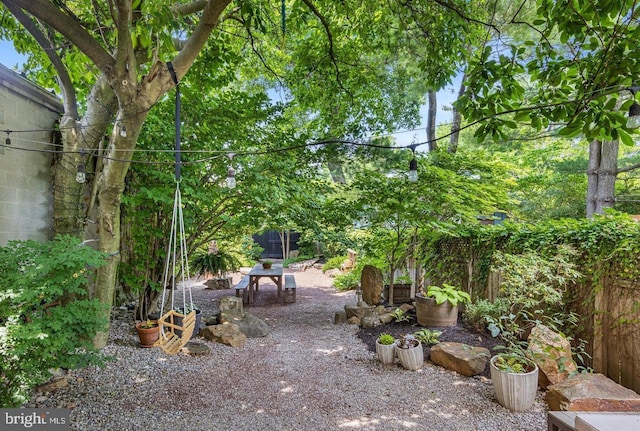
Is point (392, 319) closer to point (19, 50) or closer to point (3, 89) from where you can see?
point (3, 89)

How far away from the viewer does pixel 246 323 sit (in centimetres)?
424

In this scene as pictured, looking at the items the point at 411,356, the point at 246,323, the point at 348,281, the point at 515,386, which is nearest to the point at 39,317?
the point at 246,323

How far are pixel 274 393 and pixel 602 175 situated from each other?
6.86 metres

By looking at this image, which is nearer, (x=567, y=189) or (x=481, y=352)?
(x=481, y=352)

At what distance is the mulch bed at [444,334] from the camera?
3.61 m

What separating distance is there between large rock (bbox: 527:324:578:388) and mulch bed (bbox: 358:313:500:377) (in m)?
0.65

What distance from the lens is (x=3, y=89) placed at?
2898mm

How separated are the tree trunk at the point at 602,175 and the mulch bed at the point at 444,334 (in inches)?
155

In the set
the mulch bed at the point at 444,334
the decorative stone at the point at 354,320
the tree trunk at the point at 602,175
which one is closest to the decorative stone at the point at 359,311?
the decorative stone at the point at 354,320

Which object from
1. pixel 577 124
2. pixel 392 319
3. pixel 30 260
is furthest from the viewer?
pixel 392 319

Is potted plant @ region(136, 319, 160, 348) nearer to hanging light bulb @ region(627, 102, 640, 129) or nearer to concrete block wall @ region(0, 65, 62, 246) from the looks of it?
concrete block wall @ region(0, 65, 62, 246)

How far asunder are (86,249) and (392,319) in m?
3.68

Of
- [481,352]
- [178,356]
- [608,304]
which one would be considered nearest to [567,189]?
[608,304]

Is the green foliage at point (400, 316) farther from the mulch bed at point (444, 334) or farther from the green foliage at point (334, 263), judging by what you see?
the green foliage at point (334, 263)
